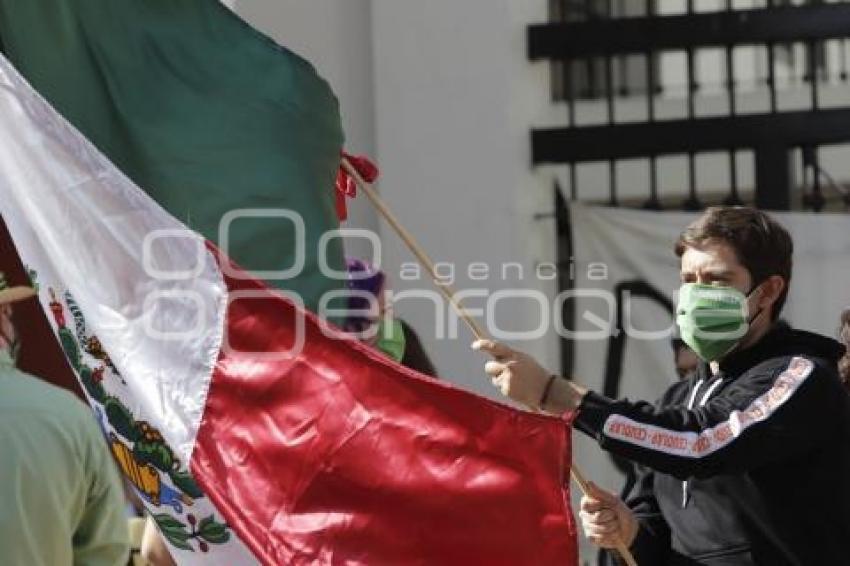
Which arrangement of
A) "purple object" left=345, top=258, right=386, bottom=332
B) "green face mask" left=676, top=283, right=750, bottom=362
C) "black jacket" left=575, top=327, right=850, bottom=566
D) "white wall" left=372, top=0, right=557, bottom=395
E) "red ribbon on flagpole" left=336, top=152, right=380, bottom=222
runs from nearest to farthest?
"black jacket" left=575, top=327, right=850, bottom=566 → "green face mask" left=676, top=283, right=750, bottom=362 → "red ribbon on flagpole" left=336, top=152, right=380, bottom=222 → "purple object" left=345, top=258, right=386, bottom=332 → "white wall" left=372, top=0, right=557, bottom=395

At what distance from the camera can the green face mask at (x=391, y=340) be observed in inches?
264

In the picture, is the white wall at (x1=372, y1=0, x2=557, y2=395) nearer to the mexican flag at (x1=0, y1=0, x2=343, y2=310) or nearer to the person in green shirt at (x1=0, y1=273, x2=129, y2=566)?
the mexican flag at (x1=0, y1=0, x2=343, y2=310)

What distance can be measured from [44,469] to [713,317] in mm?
1399

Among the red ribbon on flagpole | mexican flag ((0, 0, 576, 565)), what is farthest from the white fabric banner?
mexican flag ((0, 0, 576, 565))

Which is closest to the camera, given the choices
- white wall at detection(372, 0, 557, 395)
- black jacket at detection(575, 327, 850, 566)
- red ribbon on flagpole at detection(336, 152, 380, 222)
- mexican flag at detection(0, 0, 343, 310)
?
black jacket at detection(575, 327, 850, 566)

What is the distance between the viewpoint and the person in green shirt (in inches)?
166

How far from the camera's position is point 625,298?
8719 mm

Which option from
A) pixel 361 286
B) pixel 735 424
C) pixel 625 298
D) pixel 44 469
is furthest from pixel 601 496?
pixel 625 298

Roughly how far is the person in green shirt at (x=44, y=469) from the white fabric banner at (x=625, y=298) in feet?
14.4

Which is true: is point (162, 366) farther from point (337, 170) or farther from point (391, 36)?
point (391, 36)

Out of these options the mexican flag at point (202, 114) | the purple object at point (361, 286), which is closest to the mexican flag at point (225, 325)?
the mexican flag at point (202, 114)

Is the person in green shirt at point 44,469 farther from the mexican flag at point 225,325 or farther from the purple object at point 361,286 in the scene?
the purple object at point 361,286

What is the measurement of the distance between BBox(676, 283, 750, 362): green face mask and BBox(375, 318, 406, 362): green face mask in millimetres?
2291

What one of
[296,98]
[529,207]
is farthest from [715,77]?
[296,98]
